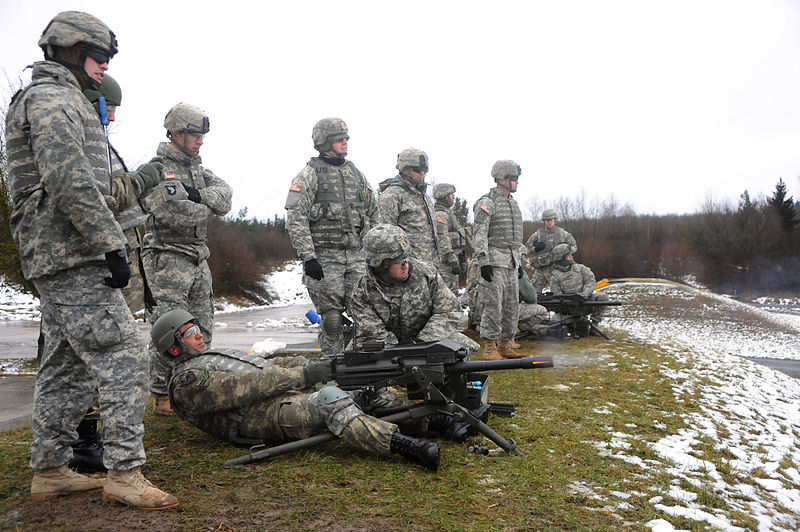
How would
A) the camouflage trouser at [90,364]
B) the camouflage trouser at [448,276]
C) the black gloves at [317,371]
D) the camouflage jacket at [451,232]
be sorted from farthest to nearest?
the camouflage jacket at [451,232] → the camouflage trouser at [448,276] → the black gloves at [317,371] → the camouflage trouser at [90,364]

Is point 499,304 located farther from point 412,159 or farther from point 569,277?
point 569,277

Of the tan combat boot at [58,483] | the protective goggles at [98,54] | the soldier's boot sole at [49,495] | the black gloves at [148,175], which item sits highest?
the protective goggles at [98,54]

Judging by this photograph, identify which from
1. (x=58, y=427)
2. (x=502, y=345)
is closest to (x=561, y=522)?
(x=58, y=427)

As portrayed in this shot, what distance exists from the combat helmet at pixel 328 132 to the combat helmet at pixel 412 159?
1.57 meters

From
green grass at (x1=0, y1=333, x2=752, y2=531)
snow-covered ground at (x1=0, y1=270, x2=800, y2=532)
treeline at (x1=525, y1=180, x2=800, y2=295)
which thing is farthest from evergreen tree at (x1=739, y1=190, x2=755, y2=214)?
green grass at (x1=0, y1=333, x2=752, y2=531)

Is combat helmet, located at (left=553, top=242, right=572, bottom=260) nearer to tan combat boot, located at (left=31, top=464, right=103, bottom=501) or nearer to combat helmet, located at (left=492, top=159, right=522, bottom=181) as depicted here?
combat helmet, located at (left=492, top=159, right=522, bottom=181)

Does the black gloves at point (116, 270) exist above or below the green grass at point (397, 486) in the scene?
above

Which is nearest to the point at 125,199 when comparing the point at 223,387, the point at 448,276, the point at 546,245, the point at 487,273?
the point at 223,387

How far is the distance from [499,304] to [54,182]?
617 centimetres

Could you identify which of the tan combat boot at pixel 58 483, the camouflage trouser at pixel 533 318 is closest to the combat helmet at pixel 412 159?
the camouflage trouser at pixel 533 318

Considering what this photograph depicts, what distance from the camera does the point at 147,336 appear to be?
1139 cm

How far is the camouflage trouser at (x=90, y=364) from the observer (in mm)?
2912

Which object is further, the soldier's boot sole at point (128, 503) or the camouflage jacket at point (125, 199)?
the camouflage jacket at point (125, 199)

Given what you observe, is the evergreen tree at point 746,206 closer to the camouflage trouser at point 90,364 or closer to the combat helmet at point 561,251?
the combat helmet at point 561,251
